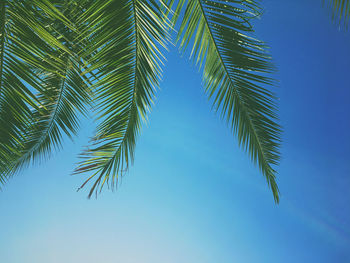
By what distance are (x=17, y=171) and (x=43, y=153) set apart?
2.09 feet

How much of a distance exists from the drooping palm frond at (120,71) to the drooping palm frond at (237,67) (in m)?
0.26

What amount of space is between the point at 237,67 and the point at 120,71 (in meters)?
0.96

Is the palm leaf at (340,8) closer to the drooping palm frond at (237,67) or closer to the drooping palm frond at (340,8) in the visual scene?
the drooping palm frond at (340,8)

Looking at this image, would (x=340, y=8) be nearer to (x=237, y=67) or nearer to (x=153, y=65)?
(x=237, y=67)

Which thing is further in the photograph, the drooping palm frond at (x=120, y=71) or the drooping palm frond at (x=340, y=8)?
the drooping palm frond at (x=120, y=71)

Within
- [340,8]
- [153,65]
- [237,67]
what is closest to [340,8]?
[340,8]

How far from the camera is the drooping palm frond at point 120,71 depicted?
248 centimetres

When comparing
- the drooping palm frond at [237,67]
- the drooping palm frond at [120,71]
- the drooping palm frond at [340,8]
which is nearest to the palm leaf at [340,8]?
the drooping palm frond at [340,8]

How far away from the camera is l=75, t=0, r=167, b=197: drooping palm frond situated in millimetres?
2477

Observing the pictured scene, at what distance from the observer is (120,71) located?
2752 mm

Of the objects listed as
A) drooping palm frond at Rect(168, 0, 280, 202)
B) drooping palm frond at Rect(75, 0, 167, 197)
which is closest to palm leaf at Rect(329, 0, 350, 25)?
drooping palm frond at Rect(168, 0, 280, 202)

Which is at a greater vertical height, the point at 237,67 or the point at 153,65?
the point at 237,67

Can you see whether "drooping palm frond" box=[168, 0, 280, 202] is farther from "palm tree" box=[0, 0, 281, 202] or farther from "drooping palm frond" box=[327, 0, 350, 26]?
"drooping palm frond" box=[327, 0, 350, 26]

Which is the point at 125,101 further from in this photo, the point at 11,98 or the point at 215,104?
the point at 11,98
